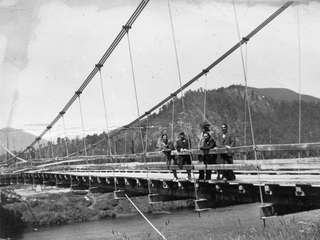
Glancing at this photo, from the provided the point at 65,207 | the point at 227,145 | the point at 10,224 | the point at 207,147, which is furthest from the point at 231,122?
the point at 227,145

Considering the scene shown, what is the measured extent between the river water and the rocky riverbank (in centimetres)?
269

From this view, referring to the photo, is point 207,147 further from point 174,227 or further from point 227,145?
point 174,227

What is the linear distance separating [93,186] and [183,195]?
31.7 feet

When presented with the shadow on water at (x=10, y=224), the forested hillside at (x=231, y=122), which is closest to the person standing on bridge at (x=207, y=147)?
the forested hillside at (x=231, y=122)

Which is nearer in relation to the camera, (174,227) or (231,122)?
(174,227)

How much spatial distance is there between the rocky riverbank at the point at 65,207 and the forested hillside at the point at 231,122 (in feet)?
20.7

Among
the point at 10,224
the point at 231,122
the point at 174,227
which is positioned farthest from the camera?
the point at 231,122

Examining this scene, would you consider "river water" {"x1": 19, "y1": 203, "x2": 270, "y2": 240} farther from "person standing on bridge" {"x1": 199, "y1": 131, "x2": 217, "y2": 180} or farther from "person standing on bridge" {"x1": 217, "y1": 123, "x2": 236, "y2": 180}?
"person standing on bridge" {"x1": 217, "y1": 123, "x2": 236, "y2": 180}

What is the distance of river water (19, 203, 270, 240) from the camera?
3258 centimetres

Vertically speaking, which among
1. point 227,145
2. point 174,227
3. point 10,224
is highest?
point 227,145

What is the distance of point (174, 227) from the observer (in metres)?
38.4

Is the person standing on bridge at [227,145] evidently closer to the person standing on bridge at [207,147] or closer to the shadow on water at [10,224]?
the person standing on bridge at [207,147]

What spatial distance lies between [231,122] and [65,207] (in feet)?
76.8

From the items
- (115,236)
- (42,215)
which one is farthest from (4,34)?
(42,215)
